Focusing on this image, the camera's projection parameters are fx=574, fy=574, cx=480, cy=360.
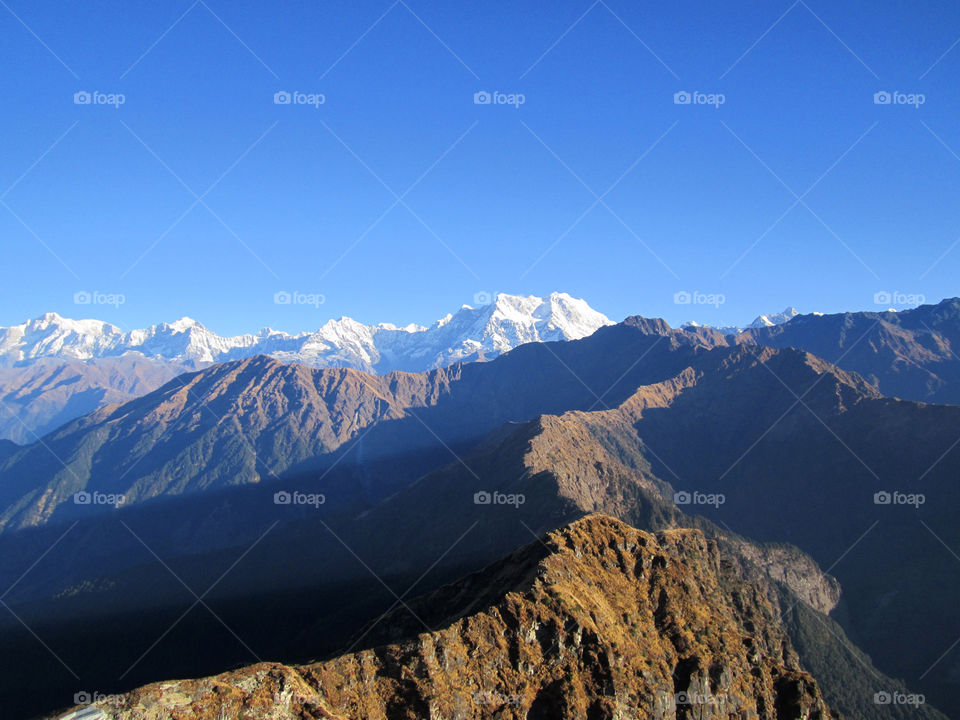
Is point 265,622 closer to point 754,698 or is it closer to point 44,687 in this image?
point 44,687

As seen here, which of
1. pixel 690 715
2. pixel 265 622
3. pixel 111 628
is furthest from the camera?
pixel 111 628

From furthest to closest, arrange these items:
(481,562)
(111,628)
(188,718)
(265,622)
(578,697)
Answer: (111,628) → (265,622) → (481,562) → (578,697) → (188,718)

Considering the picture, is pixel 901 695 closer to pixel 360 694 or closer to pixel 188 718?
pixel 360 694

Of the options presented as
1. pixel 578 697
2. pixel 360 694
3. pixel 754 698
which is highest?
pixel 360 694

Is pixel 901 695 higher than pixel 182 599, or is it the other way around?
pixel 182 599

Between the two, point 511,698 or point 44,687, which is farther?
point 44,687

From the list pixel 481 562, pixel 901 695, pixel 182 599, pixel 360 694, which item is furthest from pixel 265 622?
pixel 901 695

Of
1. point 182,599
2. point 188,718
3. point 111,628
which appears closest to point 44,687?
point 111,628
